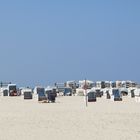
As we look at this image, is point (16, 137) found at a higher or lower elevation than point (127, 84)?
lower

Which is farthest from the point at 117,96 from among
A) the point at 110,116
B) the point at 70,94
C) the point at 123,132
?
the point at 123,132

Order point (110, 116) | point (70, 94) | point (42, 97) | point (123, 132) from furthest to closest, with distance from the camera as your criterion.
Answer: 1. point (70, 94)
2. point (42, 97)
3. point (110, 116)
4. point (123, 132)

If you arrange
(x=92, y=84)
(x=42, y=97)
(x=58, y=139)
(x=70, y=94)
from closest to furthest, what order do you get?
(x=58, y=139) → (x=42, y=97) → (x=70, y=94) → (x=92, y=84)

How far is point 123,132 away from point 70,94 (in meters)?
31.4

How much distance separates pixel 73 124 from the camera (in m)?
17.4

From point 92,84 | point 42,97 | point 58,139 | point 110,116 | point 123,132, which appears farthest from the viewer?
point 92,84

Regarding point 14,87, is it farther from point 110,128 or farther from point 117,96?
point 110,128

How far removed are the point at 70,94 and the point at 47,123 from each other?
28792 mm

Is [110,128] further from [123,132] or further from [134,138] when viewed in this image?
[134,138]

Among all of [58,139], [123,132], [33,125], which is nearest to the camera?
[58,139]

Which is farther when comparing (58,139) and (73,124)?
(73,124)

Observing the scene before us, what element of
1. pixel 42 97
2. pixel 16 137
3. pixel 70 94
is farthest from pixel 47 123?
pixel 70 94

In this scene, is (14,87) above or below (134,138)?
above

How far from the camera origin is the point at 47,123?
17.8m
